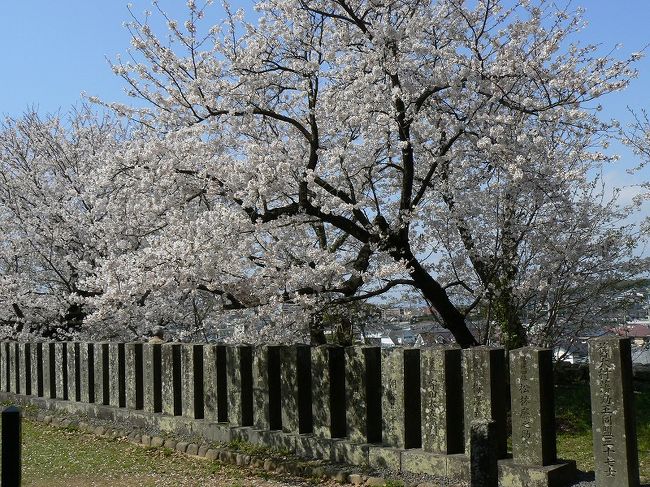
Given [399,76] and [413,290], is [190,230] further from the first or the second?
[413,290]

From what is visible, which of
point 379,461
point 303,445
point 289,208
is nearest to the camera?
point 379,461

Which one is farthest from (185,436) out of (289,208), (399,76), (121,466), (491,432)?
(491,432)

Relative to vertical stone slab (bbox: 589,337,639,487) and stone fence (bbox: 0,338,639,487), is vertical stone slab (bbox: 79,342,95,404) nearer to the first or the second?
stone fence (bbox: 0,338,639,487)

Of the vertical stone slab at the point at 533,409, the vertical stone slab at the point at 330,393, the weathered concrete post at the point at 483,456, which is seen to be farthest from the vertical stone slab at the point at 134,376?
the weathered concrete post at the point at 483,456

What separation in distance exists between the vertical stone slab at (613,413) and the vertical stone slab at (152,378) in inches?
323

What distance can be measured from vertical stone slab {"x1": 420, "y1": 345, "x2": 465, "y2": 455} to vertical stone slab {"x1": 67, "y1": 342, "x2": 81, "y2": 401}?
31.3 feet

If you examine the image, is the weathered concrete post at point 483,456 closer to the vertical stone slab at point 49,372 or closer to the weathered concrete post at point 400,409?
the weathered concrete post at point 400,409

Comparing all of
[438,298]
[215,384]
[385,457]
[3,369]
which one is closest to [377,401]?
[385,457]

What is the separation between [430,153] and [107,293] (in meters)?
5.68

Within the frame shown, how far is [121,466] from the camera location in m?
10.5

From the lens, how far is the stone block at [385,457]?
8875 millimetres

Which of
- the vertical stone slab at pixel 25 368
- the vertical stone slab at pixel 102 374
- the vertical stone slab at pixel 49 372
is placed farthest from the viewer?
the vertical stone slab at pixel 25 368

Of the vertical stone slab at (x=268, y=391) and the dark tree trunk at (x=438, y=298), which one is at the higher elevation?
the dark tree trunk at (x=438, y=298)

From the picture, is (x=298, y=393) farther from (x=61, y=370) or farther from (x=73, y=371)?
(x=61, y=370)
